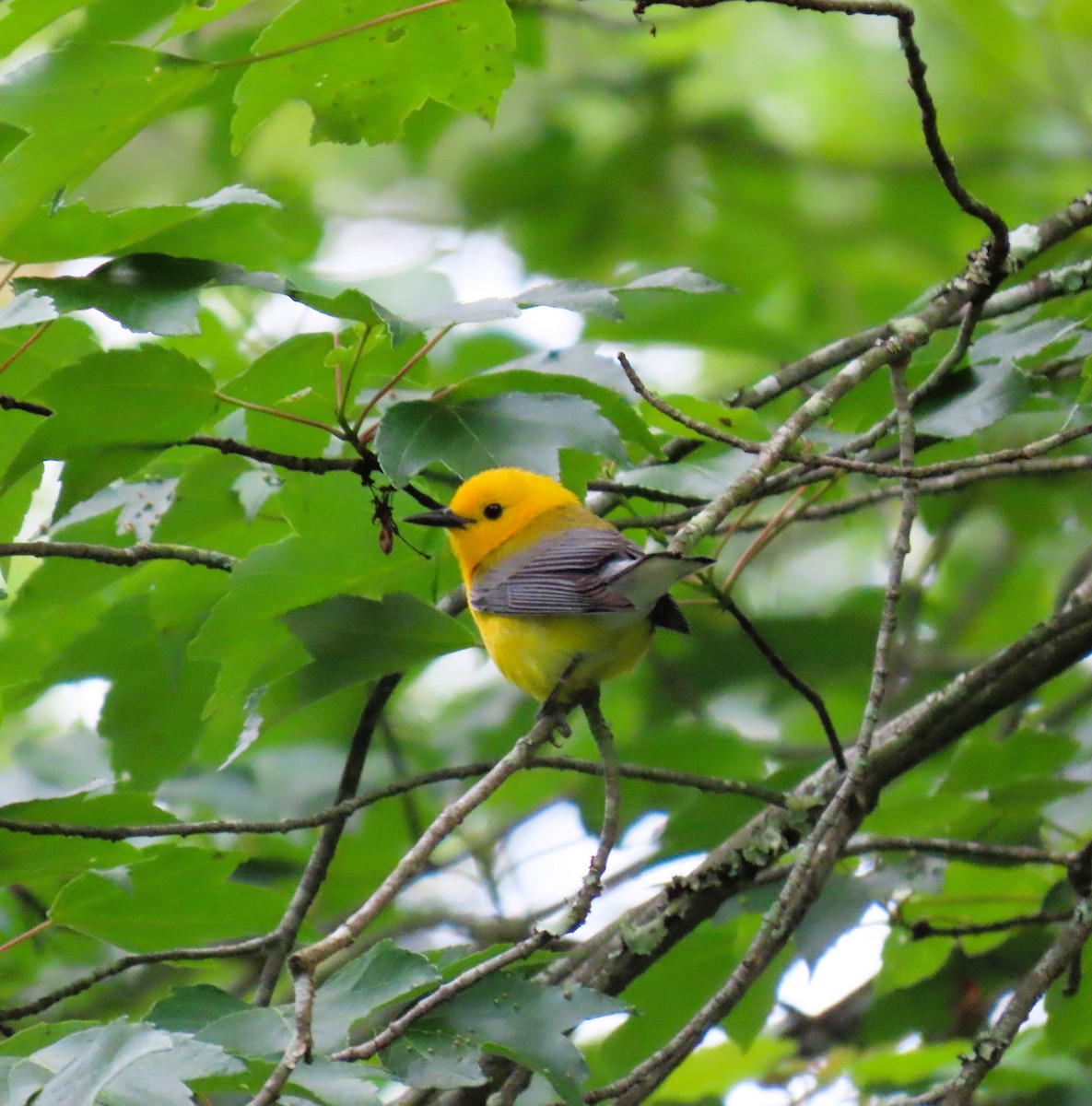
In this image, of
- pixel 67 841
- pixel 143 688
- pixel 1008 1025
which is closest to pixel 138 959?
pixel 67 841

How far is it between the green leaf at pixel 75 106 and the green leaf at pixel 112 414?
30cm

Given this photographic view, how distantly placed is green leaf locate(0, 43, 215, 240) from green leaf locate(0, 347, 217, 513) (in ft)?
0.98

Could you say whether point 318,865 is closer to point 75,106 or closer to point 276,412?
point 276,412

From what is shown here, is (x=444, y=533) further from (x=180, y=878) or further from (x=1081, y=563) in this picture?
(x=1081, y=563)

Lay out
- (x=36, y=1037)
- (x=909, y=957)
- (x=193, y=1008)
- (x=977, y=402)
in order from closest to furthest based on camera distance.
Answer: (x=36, y=1037) < (x=193, y=1008) < (x=977, y=402) < (x=909, y=957)

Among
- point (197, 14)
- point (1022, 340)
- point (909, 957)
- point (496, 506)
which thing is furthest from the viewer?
point (496, 506)

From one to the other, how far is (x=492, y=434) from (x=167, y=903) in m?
1.20

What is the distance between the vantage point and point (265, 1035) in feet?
6.63

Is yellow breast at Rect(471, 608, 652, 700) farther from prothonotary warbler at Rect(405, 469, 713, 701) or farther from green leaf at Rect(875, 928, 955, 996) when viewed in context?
green leaf at Rect(875, 928, 955, 996)

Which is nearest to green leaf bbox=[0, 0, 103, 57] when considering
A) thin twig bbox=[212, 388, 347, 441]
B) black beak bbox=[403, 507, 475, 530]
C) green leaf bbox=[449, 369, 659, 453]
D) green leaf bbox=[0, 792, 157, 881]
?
thin twig bbox=[212, 388, 347, 441]

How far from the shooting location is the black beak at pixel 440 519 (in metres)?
3.06

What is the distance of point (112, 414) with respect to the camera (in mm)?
2492

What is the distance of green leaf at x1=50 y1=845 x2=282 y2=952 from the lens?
8.68ft

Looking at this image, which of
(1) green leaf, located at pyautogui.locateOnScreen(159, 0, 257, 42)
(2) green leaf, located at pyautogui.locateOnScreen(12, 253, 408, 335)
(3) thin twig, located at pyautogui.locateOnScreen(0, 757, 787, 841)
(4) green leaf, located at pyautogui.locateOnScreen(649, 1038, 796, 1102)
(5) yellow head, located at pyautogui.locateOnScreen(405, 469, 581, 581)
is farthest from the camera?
(4) green leaf, located at pyautogui.locateOnScreen(649, 1038, 796, 1102)
